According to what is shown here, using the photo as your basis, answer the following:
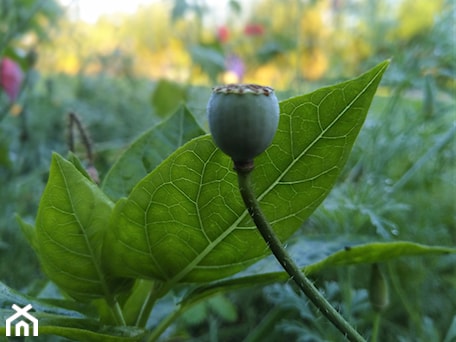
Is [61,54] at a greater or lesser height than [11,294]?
greater

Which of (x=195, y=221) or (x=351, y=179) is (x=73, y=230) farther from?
(x=351, y=179)

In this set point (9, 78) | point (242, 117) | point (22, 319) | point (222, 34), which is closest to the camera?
point (242, 117)

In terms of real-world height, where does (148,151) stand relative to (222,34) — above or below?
below

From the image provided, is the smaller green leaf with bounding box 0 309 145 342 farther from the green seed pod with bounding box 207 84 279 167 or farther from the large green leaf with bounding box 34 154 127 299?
the green seed pod with bounding box 207 84 279 167

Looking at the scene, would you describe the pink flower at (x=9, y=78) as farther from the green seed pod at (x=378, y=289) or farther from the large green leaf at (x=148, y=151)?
the green seed pod at (x=378, y=289)

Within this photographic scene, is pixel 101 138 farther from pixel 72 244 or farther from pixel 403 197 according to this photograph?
pixel 72 244

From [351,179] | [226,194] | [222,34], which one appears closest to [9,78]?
[351,179]

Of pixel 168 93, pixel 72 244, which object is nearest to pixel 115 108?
pixel 168 93
